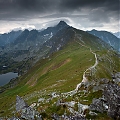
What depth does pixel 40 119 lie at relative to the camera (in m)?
30.7

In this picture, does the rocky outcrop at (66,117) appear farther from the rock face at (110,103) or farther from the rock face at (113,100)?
the rock face at (113,100)

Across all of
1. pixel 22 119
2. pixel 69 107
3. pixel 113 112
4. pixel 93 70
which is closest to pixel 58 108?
pixel 69 107

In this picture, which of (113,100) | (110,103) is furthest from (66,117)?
(113,100)

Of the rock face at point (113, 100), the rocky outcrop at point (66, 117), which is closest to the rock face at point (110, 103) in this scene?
the rock face at point (113, 100)

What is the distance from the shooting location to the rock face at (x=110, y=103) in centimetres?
3042

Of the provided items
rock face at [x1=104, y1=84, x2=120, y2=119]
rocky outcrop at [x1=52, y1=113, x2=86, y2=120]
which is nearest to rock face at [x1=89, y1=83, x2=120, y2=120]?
rock face at [x1=104, y1=84, x2=120, y2=119]

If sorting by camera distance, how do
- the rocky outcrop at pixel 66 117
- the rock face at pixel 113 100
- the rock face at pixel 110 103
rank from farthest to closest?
Result: the rock face at pixel 110 103, the rock face at pixel 113 100, the rocky outcrop at pixel 66 117

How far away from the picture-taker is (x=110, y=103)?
32125 mm

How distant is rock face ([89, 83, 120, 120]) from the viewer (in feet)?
99.8

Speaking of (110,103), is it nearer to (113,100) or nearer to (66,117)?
(113,100)

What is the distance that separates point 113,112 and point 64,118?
349 inches

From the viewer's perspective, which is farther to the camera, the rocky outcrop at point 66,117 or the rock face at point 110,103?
the rock face at point 110,103

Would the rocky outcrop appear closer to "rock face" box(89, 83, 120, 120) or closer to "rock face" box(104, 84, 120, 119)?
"rock face" box(89, 83, 120, 120)

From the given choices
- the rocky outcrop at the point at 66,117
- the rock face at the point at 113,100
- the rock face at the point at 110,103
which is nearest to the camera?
the rocky outcrop at the point at 66,117
